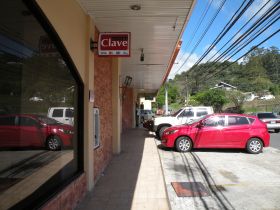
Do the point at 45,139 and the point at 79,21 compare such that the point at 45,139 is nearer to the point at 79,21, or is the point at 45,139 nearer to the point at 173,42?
the point at 79,21

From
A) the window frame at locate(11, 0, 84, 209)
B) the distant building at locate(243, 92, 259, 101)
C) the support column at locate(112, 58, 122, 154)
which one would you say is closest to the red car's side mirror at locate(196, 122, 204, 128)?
the support column at locate(112, 58, 122, 154)

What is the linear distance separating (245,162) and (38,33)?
338 inches

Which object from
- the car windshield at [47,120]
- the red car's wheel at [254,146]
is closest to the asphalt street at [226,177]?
the red car's wheel at [254,146]

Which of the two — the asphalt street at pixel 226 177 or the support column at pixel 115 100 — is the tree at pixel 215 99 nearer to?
the asphalt street at pixel 226 177

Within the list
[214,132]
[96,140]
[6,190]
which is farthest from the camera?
[214,132]

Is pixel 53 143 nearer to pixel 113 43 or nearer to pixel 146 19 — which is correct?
pixel 113 43

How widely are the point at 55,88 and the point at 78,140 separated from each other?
5.53 feet

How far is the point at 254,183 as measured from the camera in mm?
7953

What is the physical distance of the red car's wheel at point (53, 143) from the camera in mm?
4922

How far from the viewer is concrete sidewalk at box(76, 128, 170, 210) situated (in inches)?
242

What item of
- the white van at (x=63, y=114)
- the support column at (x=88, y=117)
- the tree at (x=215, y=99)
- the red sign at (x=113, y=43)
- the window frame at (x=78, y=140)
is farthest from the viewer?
the tree at (x=215, y=99)

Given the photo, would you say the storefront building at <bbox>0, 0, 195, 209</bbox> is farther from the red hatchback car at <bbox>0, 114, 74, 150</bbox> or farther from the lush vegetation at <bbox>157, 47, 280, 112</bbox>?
the lush vegetation at <bbox>157, 47, 280, 112</bbox>

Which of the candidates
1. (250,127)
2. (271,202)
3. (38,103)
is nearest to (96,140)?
(38,103)

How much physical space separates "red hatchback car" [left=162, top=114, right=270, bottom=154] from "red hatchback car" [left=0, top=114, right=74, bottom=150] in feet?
26.4
